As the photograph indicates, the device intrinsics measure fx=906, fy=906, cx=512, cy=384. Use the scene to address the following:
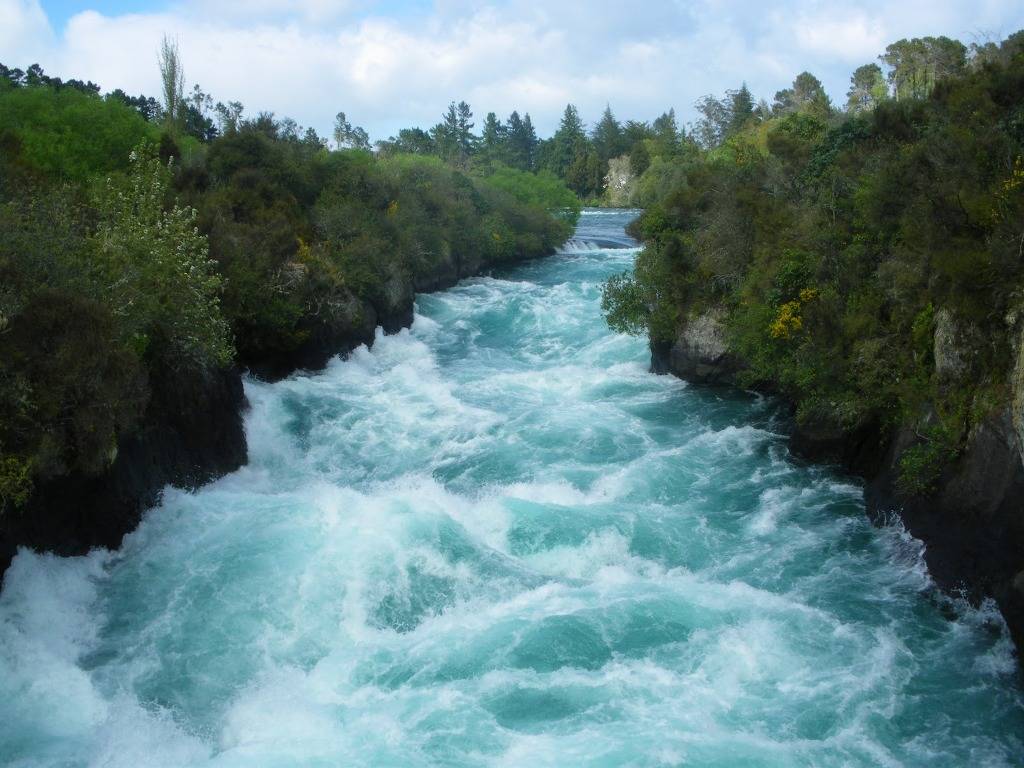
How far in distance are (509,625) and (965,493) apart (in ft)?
24.2

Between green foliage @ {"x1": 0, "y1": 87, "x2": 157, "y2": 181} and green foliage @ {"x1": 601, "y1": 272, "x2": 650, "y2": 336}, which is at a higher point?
green foliage @ {"x1": 0, "y1": 87, "x2": 157, "y2": 181}

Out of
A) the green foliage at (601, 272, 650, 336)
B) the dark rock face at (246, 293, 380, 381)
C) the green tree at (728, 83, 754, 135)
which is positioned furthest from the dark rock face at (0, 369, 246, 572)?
the green tree at (728, 83, 754, 135)

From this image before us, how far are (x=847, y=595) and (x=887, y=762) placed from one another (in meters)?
4.02

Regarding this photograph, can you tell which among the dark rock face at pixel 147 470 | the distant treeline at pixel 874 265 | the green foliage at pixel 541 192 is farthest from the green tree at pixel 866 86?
the dark rock face at pixel 147 470

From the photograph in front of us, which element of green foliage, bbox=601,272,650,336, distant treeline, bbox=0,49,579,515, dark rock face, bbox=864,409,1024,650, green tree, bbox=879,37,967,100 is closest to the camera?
dark rock face, bbox=864,409,1024,650

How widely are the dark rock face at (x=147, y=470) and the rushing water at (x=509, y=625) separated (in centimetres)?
39

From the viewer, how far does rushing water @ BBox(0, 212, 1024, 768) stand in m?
10.9

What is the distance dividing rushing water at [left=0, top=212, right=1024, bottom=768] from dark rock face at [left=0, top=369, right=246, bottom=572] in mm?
390

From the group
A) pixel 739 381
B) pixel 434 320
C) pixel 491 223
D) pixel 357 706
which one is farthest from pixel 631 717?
pixel 491 223

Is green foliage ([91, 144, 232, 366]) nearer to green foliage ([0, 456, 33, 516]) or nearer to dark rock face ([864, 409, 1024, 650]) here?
green foliage ([0, 456, 33, 516])

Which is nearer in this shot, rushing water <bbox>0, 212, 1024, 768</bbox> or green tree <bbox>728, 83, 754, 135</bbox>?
rushing water <bbox>0, 212, 1024, 768</bbox>

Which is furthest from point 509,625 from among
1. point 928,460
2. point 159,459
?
point 159,459

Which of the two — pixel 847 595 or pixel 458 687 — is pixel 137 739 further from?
pixel 847 595

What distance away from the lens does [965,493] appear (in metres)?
14.1
